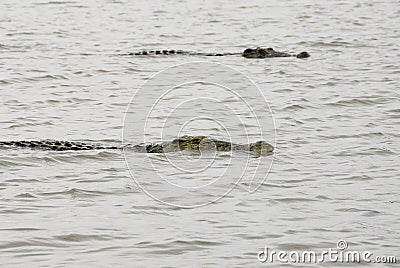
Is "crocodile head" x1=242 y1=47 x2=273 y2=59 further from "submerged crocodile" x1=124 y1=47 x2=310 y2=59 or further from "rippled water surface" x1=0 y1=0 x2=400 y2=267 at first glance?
"rippled water surface" x1=0 y1=0 x2=400 y2=267

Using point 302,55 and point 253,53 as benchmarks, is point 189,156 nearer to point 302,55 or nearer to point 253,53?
point 253,53

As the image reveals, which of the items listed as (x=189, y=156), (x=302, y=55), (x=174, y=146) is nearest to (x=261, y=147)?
(x=189, y=156)

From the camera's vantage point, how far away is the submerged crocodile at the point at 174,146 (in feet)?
29.2

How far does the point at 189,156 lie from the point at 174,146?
30 centimetres

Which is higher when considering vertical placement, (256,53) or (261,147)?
(261,147)

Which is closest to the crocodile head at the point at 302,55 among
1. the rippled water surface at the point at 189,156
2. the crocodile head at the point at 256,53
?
the rippled water surface at the point at 189,156

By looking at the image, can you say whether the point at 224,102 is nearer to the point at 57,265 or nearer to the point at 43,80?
the point at 43,80

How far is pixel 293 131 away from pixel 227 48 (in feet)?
22.9

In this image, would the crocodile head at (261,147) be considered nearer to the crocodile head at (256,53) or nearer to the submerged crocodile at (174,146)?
the submerged crocodile at (174,146)

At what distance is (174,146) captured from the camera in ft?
29.4

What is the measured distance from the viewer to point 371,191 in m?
7.61

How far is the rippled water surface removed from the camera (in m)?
6.28

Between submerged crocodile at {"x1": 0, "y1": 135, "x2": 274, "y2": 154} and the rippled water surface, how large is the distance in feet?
0.65

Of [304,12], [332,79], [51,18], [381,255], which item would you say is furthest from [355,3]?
[381,255]
